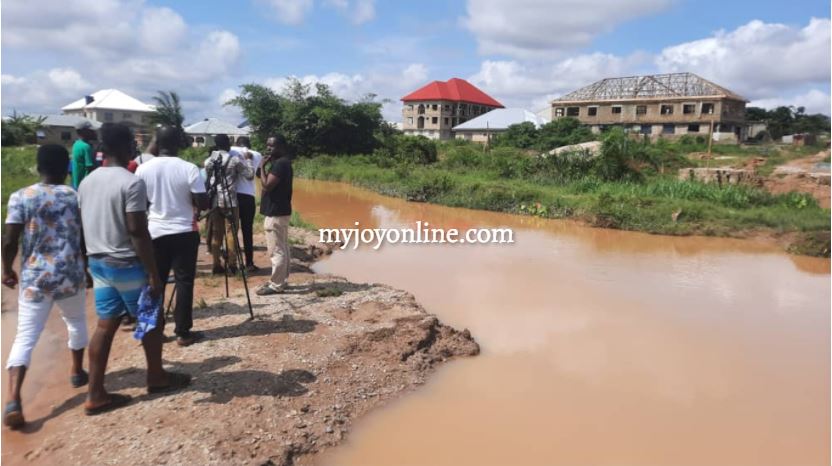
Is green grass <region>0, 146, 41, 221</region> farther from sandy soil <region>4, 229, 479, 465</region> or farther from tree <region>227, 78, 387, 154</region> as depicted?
tree <region>227, 78, 387, 154</region>

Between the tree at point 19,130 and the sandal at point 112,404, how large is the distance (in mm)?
31285

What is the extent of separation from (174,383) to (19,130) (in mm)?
34266

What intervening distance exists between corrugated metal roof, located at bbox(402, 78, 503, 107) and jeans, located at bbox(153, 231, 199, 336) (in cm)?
5454

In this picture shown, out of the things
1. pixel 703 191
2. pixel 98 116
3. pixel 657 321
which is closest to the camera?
pixel 657 321

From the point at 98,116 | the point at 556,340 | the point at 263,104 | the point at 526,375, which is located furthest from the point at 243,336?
the point at 98,116

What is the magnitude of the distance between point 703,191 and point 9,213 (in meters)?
15.7

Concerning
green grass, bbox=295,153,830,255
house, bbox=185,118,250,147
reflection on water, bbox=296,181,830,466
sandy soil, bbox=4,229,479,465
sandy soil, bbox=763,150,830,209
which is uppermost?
house, bbox=185,118,250,147

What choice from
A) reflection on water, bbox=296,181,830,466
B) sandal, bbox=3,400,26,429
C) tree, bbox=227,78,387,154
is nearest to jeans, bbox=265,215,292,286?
reflection on water, bbox=296,181,830,466

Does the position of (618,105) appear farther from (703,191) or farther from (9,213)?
(9,213)

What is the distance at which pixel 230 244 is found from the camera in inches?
259

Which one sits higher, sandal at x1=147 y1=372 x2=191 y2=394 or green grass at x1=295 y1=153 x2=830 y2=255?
green grass at x1=295 y1=153 x2=830 y2=255

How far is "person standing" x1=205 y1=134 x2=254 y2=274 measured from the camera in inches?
228

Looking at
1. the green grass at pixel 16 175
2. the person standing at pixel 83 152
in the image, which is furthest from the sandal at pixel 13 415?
the green grass at pixel 16 175

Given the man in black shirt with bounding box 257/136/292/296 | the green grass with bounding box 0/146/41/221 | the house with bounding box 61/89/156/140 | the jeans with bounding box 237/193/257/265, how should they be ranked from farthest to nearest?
the house with bounding box 61/89/156/140, the green grass with bounding box 0/146/41/221, the jeans with bounding box 237/193/257/265, the man in black shirt with bounding box 257/136/292/296
